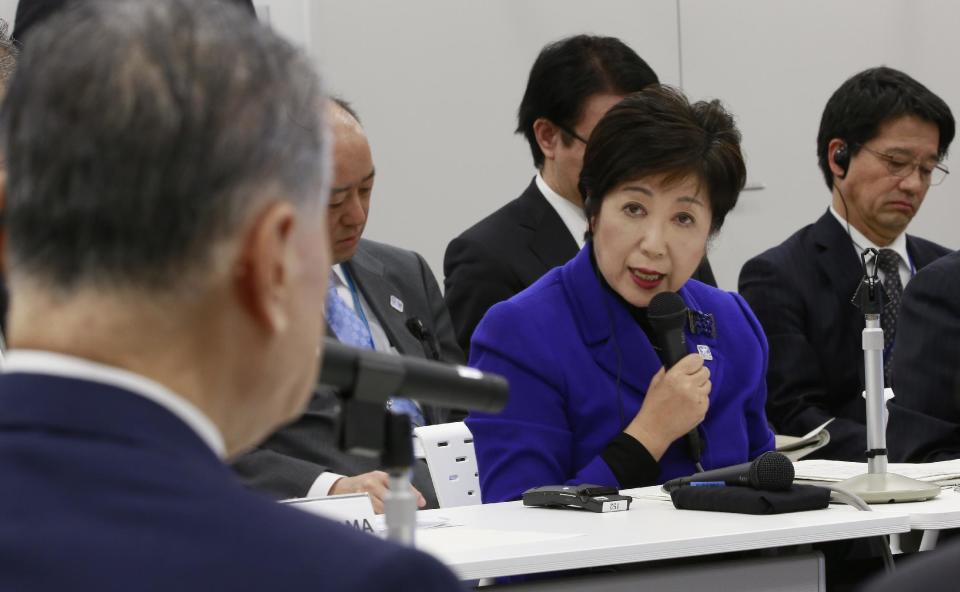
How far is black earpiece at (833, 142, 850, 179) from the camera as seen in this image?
→ 171 inches

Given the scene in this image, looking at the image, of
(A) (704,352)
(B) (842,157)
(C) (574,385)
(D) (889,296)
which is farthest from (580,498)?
(B) (842,157)

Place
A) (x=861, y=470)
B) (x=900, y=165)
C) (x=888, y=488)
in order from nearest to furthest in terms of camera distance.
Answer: (x=888, y=488)
(x=861, y=470)
(x=900, y=165)

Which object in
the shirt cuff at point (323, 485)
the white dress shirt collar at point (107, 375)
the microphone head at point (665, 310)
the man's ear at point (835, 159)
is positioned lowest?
the shirt cuff at point (323, 485)

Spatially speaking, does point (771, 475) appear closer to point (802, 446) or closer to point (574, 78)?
point (802, 446)

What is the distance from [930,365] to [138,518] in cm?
289

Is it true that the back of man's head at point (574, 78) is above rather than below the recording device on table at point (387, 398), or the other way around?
above

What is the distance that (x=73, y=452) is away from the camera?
2.39 feet

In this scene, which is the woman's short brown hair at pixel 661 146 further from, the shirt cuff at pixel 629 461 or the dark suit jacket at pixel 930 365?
the dark suit jacket at pixel 930 365

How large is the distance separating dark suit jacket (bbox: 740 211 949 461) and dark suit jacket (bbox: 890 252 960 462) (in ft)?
1.72

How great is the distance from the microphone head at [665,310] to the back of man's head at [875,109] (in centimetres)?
191

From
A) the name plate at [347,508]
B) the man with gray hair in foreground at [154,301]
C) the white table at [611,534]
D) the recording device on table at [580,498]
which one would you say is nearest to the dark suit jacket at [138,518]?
the man with gray hair in foreground at [154,301]

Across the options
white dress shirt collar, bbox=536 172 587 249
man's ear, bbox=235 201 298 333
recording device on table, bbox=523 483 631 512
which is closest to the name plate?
recording device on table, bbox=523 483 631 512

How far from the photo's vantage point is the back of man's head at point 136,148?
764 mm

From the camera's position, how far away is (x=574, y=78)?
4105 millimetres
